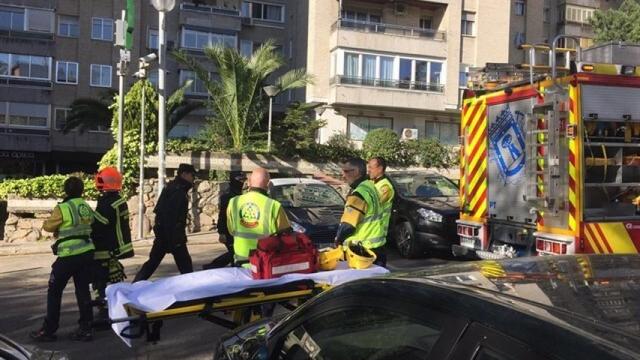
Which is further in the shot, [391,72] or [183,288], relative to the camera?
[391,72]

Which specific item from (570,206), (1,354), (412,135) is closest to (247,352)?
(1,354)

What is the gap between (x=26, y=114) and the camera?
119 ft

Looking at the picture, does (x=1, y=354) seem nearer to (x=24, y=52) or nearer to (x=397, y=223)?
(x=397, y=223)

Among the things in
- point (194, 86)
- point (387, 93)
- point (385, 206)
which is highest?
point (194, 86)

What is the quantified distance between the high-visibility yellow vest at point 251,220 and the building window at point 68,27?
3549 cm

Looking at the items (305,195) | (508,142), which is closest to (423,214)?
(305,195)

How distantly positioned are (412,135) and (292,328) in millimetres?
27091

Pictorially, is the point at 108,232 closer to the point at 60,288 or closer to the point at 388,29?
the point at 60,288

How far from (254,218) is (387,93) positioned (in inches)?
1021

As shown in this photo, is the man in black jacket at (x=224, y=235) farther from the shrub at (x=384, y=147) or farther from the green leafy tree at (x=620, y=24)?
the green leafy tree at (x=620, y=24)

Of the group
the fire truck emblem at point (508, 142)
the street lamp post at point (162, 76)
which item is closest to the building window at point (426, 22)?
the street lamp post at point (162, 76)

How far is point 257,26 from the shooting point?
129 ft

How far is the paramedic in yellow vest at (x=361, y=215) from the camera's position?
18.2 ft

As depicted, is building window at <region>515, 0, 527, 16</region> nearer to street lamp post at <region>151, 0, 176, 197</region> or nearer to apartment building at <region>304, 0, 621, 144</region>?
apartment building at <region>304, 0, 621, 144</region>
